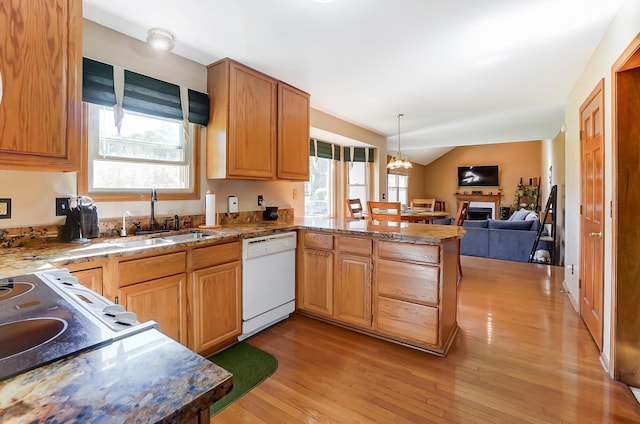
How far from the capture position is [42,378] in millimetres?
557

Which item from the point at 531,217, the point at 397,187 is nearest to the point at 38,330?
the point at 531,217

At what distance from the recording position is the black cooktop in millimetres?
618

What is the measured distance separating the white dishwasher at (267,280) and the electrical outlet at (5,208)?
4.46 ft

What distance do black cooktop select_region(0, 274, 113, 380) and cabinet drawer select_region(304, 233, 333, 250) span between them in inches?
77.5

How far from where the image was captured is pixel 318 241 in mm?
2816

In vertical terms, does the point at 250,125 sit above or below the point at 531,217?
above

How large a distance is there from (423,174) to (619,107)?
32.6 ft

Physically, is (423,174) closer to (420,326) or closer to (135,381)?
(420,326)

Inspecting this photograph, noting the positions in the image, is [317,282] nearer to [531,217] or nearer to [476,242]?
[476,242]

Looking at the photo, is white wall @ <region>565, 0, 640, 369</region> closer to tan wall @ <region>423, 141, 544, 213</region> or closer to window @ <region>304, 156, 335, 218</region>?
window @ <region>304, 156, 335, 218</region>

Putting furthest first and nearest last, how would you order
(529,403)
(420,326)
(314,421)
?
(420,326) → (529,403) → (314,421)

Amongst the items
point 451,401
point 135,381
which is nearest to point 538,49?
point 451,401

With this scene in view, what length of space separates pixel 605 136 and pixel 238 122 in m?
2.73

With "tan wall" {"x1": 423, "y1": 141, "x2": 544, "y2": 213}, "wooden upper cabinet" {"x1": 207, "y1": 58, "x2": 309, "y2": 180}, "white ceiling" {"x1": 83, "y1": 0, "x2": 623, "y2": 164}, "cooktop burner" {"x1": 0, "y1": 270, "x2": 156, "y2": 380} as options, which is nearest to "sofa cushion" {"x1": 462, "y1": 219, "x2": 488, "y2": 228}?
"white ceiling" {"x1": 83, "y1": 0, "x2": 623, "y2": 164}
